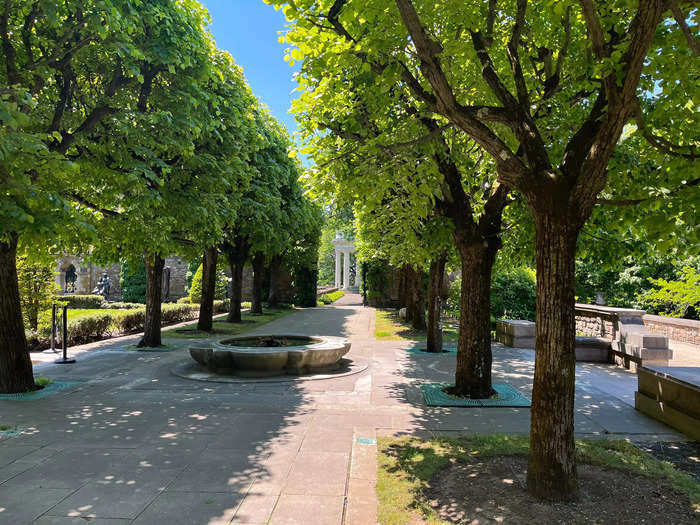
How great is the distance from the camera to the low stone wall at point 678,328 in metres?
14.1

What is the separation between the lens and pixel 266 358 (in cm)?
980

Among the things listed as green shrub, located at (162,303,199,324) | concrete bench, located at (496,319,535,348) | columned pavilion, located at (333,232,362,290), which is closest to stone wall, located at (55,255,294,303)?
green shrub, located at (162,303,199,324)

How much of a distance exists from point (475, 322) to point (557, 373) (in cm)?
394

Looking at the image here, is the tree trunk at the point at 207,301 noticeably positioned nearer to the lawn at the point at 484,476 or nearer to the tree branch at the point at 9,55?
the tree branch at the point at 9,55

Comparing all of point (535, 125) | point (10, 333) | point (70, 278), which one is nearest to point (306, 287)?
point (70, 278)

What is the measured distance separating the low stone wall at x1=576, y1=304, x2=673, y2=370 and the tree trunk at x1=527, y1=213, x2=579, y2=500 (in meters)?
7.76

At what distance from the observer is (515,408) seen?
7.64 meters

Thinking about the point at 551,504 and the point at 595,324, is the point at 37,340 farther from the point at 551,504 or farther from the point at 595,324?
the point at 595,324

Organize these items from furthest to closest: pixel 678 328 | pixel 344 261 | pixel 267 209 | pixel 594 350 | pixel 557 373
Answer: pixel 344 261
pixel 267 209
pixel 678 328
pixel 594 350
pixel 557 373

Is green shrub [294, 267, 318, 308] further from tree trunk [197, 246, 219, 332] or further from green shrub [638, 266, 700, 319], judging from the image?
green shrub [638, 266, 700, 319]

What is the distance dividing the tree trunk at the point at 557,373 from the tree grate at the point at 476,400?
3552 millimetres

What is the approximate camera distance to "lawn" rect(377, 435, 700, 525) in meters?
4.01

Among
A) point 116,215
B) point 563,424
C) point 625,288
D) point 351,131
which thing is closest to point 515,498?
point 563,424

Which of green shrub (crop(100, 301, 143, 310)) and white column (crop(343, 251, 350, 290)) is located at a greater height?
white column (crop(343, 251, 350, 290))
